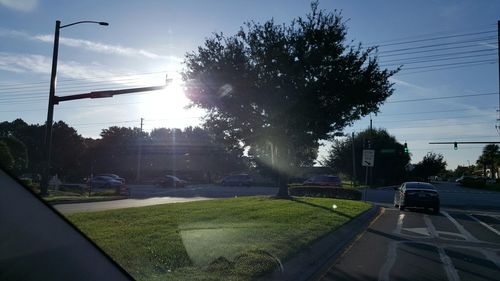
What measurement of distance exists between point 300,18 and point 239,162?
6383 cm

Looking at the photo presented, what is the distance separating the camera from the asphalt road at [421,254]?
8.83 m

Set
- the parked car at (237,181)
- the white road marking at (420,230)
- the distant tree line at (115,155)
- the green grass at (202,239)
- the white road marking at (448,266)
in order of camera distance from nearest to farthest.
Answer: the green grass at (202,239) → the white road marking at (448,266) → the white road marking at (420,230) → the distant tree line at (115,155) → the parked car at (237,181)

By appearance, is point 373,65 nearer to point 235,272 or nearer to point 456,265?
point 456,265

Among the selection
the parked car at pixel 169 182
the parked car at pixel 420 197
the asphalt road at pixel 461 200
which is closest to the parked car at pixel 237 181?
the parked car at pixel 169 182

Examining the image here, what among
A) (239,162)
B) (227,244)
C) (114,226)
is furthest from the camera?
(239,162)

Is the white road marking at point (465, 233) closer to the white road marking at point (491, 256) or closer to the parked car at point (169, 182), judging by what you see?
the white road marking at point (491, 256)

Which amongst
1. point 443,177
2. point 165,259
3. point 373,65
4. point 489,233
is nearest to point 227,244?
point 165,259

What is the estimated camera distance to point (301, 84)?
80.7 ft

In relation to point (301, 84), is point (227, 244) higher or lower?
lower

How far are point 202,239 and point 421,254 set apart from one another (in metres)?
4.68

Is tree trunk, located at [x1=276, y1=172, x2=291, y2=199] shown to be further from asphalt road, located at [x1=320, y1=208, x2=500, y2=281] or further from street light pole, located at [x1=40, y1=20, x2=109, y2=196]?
street light pole, located at [x1=40, y1=20, x2=109, y2=196]

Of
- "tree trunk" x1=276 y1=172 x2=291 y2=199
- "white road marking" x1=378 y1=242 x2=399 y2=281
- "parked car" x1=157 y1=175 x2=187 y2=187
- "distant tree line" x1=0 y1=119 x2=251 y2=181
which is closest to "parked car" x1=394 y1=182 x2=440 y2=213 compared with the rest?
"tree trunk" x1=276 y1=172 x2=291 y2=199

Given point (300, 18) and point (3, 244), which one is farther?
point (300, 18)

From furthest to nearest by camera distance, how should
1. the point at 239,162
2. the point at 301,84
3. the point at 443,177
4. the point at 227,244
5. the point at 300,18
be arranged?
the point at 443,177, the point at 239,162, the point at 300,18, the point at 301,84, the point at 227,244
